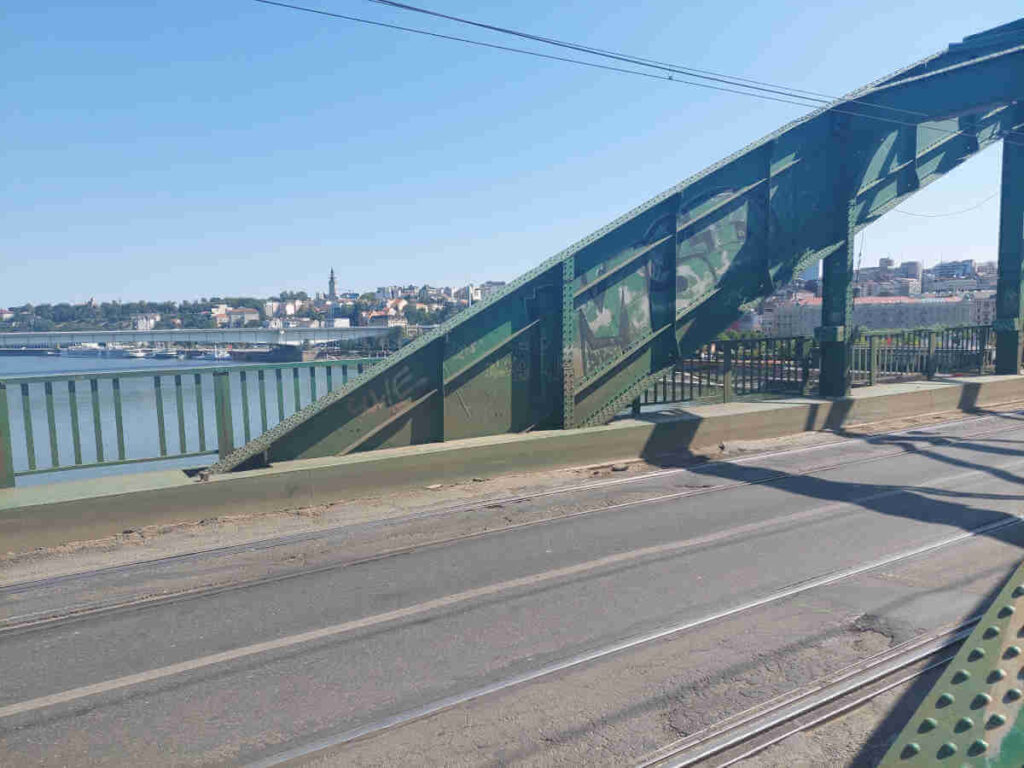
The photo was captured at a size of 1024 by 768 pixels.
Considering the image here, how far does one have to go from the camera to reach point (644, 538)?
7203mm

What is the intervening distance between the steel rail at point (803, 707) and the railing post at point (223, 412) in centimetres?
655

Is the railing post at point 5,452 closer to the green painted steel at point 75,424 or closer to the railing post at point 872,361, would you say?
→ the green painted steel at point 75,424

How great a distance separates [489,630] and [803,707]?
2.04 m

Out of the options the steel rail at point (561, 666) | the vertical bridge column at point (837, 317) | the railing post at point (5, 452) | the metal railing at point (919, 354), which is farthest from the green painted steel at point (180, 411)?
the metal railing at point (919, 354)

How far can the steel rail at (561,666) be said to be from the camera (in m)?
3.67

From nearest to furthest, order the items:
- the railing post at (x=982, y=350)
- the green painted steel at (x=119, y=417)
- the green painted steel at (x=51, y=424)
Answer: the green painted steel at (x=51, y=424), the green painted steel at (x=119, y=417), the railing post at (x=982, y=350)

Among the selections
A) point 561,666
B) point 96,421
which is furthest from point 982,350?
point 96,421

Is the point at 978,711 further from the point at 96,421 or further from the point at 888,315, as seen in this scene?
the point at 888,315

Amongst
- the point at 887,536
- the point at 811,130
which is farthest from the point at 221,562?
the point at 811,130

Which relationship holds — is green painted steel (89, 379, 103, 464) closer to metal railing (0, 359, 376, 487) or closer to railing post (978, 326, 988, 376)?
metal railing (0, 359, 376, 487)

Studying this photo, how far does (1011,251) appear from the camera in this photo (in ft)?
57.9

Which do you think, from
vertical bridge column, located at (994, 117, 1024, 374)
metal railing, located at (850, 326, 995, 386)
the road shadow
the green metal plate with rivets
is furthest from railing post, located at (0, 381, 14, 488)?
vertical bridge column, located at (994, 117, 1024, 374)

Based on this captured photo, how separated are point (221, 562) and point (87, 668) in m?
2.02

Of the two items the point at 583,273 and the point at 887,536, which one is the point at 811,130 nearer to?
the point at 583,273
